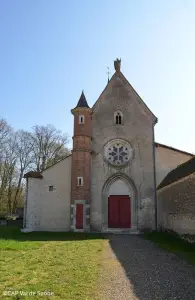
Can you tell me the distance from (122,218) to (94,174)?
3.82m

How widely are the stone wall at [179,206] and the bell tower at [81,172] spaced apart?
17.3 feet

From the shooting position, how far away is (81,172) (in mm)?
21203

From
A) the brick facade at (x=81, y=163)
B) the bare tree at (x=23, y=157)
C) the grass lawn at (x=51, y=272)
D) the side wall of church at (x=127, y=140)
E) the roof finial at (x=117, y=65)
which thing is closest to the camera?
the grass lawn at (x=51, y=272)

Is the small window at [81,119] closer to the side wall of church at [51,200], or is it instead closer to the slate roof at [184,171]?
the side wall of church at [51,200]

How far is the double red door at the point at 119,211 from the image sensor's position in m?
21.4

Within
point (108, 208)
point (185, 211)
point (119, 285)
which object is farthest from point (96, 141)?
point (119, 285)

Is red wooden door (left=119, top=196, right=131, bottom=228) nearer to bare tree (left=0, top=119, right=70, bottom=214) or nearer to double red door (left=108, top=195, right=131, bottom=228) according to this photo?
double red door (left=108, top=195, right=131, bottom=228)

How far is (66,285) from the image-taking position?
20.6 feet

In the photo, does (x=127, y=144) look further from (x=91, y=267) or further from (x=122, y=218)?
(x=91, y=267)

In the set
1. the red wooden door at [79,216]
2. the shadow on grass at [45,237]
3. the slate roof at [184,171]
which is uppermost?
the slate roof at [184,171]

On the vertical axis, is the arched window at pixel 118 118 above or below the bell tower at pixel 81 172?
above

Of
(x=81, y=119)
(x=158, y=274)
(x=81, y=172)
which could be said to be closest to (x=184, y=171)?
(x=81, y=172)

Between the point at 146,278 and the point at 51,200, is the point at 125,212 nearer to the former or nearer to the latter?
the point at 51,200

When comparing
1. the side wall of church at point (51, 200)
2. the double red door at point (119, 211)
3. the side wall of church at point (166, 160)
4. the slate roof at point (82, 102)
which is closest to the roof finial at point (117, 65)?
the slate roof at point (82, 102)
